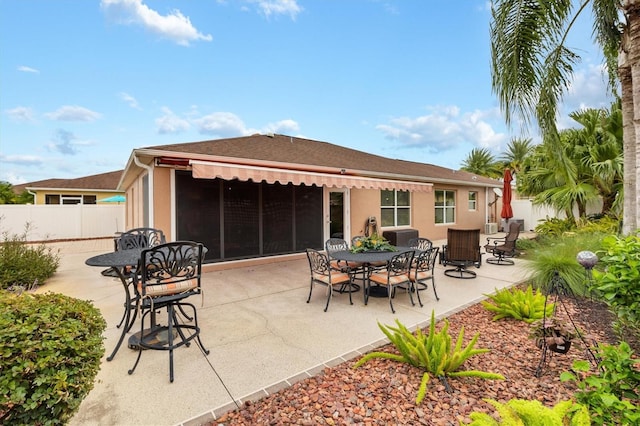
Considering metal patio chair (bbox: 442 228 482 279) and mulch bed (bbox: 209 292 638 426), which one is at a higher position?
metal patio chair (bbox: 442 228 482 279)

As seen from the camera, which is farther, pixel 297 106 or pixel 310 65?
pixel 297 106

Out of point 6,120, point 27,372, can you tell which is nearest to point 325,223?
point 27,372

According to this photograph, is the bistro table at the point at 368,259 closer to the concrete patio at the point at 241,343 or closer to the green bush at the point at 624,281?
the concrete patio at the point at 241,343

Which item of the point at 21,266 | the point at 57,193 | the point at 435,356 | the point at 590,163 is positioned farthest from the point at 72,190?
the point at 590,163

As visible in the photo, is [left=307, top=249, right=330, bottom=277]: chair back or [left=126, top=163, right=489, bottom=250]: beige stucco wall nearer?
[left=307, top=249, right=330, bottom=277]: chair back

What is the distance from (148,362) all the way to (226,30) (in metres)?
14.6

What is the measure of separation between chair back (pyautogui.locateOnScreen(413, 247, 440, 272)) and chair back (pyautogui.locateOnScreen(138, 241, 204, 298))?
16.2ft

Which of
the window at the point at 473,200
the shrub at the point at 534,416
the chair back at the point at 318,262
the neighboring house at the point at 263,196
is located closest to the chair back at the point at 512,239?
the neighboring house at the point at 263,196

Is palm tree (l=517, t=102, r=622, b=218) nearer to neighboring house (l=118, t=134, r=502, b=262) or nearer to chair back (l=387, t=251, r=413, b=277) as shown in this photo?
neighboring house (l=118, t=134, r=502, b=262)

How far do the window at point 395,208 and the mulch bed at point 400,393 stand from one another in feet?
40.3

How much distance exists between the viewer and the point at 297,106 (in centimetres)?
2006

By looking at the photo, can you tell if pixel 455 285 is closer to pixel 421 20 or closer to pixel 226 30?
pixel 421 20

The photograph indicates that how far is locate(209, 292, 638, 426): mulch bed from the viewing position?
10.4 ft

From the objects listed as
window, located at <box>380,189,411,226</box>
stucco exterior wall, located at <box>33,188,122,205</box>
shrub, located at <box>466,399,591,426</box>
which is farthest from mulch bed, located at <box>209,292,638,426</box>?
stucco exterior wall, located at <box>33,188,122,205</box>
